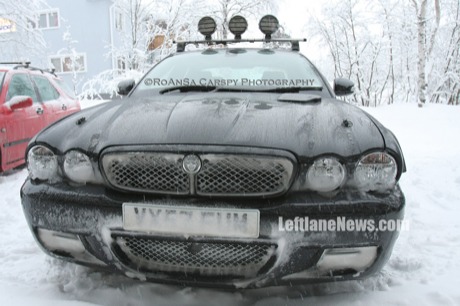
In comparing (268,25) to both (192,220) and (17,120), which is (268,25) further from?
(17,120)

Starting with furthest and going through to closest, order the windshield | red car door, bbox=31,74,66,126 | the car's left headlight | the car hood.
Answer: red car door, bbox=31,74,66,126 < the windshield < the car's left headlight < the car hood

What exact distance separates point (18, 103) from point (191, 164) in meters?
3.60

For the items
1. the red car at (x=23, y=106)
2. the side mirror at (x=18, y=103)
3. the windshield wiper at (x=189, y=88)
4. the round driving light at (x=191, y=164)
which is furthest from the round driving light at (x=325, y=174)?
the side mirror at (x=18, y=103)

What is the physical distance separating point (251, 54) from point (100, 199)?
6.31ft

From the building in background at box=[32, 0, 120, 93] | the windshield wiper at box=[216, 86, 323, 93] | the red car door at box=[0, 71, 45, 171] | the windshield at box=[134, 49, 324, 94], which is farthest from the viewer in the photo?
the building in background at box=[32, 0, 120, 93]

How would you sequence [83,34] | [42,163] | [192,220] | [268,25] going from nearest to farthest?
[192,220] < [42,163] < [268,25] < [83,34]

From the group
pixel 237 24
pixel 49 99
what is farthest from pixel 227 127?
pixel 49 99

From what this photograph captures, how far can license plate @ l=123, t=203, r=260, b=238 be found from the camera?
1564mm

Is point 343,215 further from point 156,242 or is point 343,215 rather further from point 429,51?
point 429,51

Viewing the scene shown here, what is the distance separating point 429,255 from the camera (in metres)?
2.41

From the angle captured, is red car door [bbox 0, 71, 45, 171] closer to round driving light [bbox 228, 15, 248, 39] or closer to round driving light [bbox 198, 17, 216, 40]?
round driving light [bbox 198, 17, 216, 40]


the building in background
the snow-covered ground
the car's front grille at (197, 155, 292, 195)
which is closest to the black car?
the car's front grille at (197, 155, 292, 195)

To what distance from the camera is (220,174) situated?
63.9 inches

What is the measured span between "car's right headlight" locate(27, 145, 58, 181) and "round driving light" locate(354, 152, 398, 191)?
138 cm
